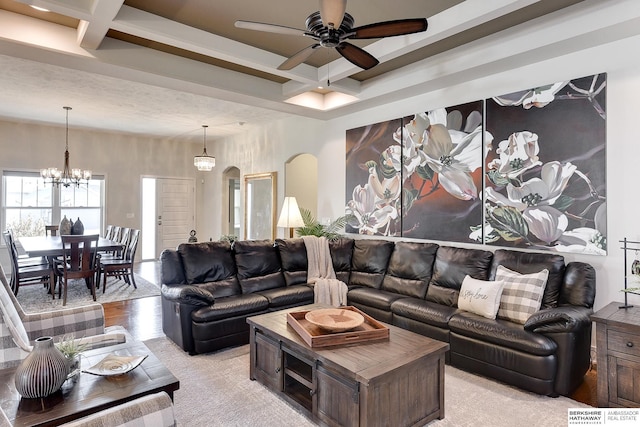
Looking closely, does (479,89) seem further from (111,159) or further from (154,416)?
(111,159)

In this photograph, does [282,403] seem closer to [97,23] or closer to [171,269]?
[171,269]

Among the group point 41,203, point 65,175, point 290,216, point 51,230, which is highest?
point 65,175

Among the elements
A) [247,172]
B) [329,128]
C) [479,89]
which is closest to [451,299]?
[479,89]

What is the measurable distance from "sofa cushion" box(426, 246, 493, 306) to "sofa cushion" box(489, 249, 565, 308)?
0.12m

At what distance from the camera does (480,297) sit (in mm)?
3191

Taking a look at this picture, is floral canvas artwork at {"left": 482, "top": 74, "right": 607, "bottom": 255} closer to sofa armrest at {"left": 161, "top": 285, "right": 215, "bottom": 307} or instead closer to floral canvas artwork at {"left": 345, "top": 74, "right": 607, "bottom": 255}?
floral canvas artwork at {"left": 345, "top": 74, "right": 607, "bottom": 255}

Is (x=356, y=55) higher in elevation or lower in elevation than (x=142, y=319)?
higher

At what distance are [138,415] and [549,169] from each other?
12.3ft

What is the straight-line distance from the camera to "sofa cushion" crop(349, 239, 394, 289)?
177 inches

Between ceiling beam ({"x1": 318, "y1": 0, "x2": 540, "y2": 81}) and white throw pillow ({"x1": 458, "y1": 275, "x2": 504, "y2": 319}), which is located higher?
ceiling beam ({"x1": 318, "y1": 0, "x2": 540, "y2": 81})

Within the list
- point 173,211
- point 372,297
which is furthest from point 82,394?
point 173,211

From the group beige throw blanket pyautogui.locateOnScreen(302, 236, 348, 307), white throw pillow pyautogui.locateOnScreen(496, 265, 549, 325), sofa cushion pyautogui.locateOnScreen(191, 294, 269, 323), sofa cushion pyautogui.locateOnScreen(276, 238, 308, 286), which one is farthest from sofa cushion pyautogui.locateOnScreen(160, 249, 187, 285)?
white throw pillow pyautogui.locateOnScreen(496, 265, 549, 325)

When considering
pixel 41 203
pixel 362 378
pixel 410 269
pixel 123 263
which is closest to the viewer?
pixel 362 378

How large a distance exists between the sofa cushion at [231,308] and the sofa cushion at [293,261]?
0.70 m
